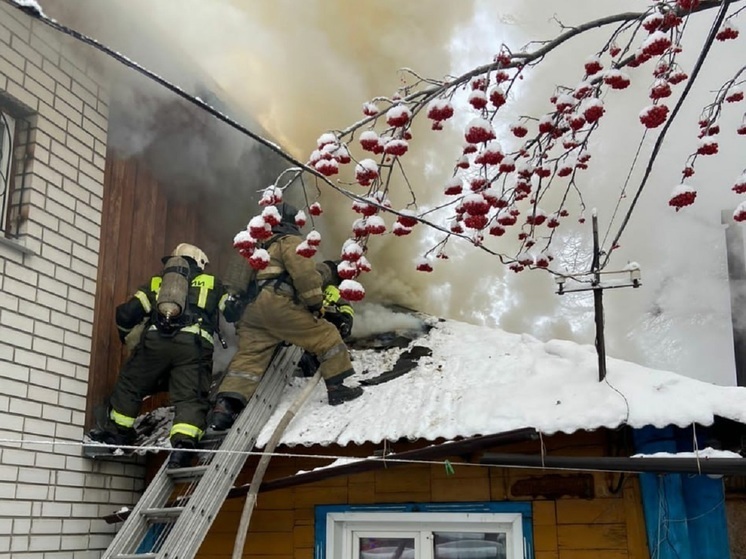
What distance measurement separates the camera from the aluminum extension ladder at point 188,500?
4.69 m

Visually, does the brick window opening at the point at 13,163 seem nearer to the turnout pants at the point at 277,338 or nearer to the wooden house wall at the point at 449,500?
the turnout pants at the point at 277,338

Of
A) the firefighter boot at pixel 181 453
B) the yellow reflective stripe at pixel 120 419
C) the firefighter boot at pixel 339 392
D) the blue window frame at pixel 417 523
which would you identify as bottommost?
the blue window frame at pixel 417 523

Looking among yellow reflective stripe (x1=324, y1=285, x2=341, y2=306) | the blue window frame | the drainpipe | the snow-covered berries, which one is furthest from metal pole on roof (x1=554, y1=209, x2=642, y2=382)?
the drainpipe

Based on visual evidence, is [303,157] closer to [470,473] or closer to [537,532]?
[470,473]

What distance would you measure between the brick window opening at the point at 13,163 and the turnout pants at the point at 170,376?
4.10 ft

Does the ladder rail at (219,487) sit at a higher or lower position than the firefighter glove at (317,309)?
lower

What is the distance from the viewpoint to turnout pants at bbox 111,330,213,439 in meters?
5.64

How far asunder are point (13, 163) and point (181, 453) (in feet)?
8.01

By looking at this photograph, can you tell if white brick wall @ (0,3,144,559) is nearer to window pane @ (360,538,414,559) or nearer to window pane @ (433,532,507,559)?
window pane @ (360,538,414,559)

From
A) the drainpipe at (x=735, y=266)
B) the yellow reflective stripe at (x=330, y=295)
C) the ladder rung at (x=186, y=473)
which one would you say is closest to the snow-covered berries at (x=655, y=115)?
the yellow reflective stripe at (x=330, y=295)

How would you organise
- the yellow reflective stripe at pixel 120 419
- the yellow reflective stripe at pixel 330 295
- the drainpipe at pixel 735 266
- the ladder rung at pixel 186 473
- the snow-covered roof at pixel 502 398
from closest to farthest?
1. the snow-covered roof at pixel 502 398
2. the ladder rung at pixel 186 473
3. the yellow reflective stripe at pixel 120 419
4. the yellow reflective stripe at pixel 330 295
5. the drainpipe at pixel 735 266

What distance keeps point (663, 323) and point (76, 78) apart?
9578mm

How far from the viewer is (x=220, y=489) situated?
505 cm

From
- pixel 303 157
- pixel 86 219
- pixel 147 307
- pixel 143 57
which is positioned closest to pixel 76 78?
pixel 143 57
